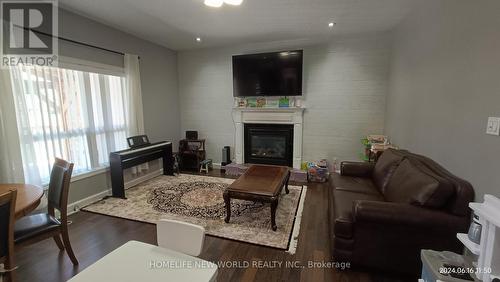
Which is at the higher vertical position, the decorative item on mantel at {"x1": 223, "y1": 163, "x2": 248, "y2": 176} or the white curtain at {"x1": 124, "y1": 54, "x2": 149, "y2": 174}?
the white curtain at {"x1": 124, "y1": 54, "x2": 149, "y2": 174}

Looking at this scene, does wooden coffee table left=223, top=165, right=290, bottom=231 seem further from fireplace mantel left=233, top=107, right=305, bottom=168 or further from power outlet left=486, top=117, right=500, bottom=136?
power outlet left=486, top=117, right=500, bottom=136

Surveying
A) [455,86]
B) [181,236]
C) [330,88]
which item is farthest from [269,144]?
[181,236]

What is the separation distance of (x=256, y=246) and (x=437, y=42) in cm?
279

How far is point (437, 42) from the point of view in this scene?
233cm

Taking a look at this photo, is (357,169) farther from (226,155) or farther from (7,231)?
(7,231)

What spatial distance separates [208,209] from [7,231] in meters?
1.97

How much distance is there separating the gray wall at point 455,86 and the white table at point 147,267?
192 cm

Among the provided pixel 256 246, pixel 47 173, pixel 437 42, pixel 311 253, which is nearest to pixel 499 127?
pixel 437 42

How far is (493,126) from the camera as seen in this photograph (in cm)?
151

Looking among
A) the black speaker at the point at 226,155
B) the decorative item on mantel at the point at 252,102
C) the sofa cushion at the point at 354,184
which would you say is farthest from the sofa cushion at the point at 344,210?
the black speaker at the point at 226,155

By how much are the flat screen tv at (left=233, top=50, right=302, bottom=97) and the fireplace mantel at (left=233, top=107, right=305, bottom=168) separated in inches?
13.0

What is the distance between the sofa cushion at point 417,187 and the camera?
1724mm

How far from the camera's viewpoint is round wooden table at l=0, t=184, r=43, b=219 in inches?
60.6

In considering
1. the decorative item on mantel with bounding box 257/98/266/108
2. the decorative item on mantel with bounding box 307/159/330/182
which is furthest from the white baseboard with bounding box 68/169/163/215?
the decorative item on mantel with bounding box 307/159/330/182
